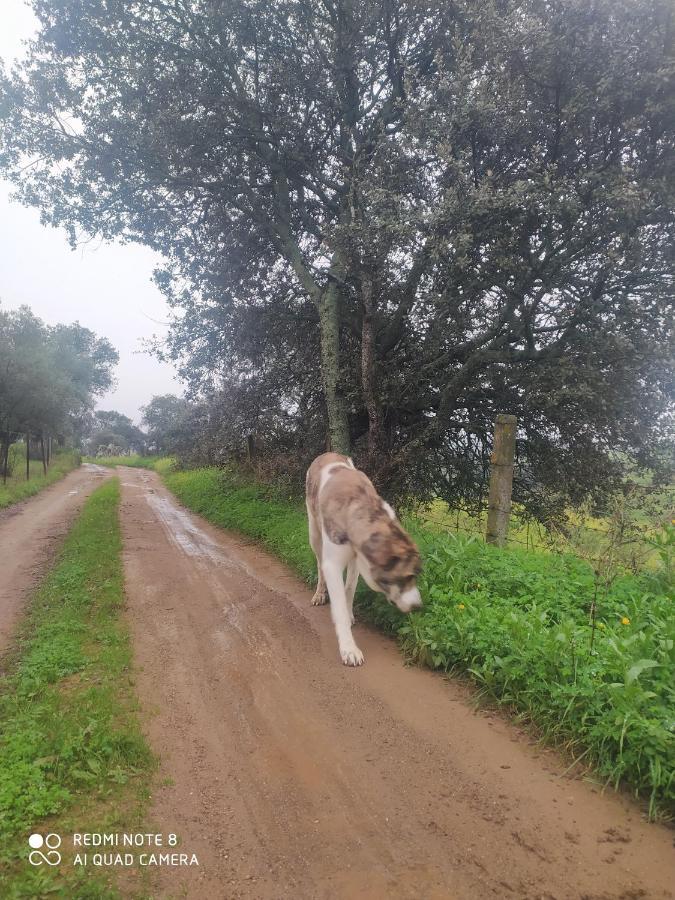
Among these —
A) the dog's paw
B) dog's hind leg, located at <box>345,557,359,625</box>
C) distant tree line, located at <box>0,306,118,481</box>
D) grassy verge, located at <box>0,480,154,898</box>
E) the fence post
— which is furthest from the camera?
distant tree line, located at <box>0,306,118,481</box>

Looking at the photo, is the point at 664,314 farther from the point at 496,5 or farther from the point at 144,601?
the point at 144,601

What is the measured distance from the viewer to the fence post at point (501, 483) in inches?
265

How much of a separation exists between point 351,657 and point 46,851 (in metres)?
2.70

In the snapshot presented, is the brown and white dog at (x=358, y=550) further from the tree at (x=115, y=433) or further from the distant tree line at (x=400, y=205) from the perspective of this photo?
the tree at (x=115, y=433)

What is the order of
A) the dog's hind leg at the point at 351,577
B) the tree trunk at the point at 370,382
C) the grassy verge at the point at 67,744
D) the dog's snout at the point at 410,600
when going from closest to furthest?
the grassy verge at the point at 67,744 < the dog's snout at the point at 410,600 < the dog's hind leg at the point at 351,577 < the tree trunk at the point at 370,382

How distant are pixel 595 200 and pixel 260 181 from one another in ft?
26.7

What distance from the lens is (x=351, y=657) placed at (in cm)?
471

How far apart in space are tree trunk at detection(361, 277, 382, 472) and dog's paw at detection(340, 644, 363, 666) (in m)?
5.42

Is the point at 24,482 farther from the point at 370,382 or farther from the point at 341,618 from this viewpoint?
the point at 341,618

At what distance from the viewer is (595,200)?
23.6ft

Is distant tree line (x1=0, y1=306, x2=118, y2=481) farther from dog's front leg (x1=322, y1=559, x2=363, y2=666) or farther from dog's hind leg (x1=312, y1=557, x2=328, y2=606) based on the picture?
dog's front leg (x1=322, y1=559, x2=363, y2=666)

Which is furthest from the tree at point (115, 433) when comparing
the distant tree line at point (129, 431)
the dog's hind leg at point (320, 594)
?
the dog's hind leg at point (320, 594)

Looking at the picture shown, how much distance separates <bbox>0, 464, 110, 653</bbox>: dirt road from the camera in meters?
6.73

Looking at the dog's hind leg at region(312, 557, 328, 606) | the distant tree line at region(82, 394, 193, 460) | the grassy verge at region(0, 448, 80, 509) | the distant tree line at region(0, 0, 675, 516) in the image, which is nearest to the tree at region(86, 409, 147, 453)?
the distant tree line at region(82, 394, 193, 460)
